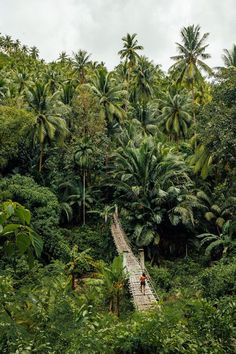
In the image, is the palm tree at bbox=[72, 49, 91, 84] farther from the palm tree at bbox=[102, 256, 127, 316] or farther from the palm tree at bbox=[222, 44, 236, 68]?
the palm tree at bbox=[102, 256, 127, 316]

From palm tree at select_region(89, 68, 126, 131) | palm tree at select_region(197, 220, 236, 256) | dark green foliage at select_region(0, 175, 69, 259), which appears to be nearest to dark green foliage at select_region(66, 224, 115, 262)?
dark green foliage at select_region(0, 175, 69, 259)

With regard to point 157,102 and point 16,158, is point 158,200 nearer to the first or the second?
point 16,158

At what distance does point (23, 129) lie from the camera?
22.7 meters

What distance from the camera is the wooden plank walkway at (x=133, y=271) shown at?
39.0 feet

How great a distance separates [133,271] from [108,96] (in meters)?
15.4

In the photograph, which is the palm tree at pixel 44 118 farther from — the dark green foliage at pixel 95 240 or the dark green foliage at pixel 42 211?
the dark green foliage at pixel 95 240

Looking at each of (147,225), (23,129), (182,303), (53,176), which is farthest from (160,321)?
(53,176)

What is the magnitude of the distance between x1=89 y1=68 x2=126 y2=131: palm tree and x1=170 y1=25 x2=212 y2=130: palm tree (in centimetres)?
442

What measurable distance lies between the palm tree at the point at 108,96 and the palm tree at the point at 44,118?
11.4ft

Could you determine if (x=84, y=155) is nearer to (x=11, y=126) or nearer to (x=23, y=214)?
(x=11, y=126)

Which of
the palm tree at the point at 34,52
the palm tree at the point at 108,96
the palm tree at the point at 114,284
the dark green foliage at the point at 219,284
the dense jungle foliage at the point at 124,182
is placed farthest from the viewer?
the palm tree at the point at 34,52

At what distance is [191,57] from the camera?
2900 centimetres

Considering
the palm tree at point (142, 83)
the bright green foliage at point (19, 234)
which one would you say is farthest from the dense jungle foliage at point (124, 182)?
the bright green foliage at point (19, 234)

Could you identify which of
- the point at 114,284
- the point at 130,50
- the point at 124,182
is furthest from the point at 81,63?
the point at 114,284
